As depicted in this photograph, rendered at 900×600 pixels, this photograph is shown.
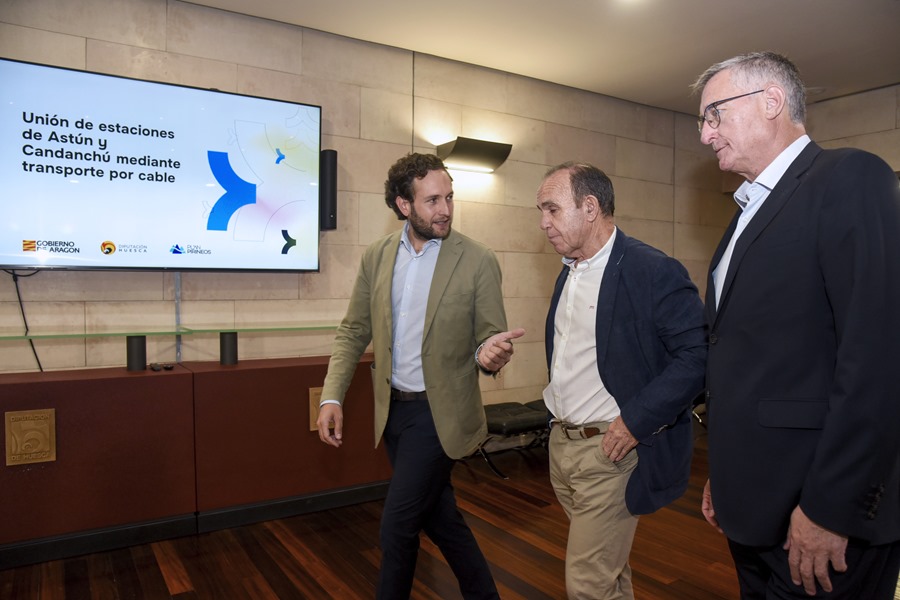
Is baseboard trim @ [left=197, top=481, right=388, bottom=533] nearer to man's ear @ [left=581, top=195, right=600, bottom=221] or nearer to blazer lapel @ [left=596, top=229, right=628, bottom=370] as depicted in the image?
blazer lapel @ [left=596, top=229, right=628, bottom=370]

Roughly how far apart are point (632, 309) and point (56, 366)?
10.9ft

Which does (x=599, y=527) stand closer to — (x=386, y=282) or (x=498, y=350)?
(x=498, y=350)

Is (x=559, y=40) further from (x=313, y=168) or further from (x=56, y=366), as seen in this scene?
(x=56, y=366)

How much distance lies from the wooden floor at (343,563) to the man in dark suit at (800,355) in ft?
5.66

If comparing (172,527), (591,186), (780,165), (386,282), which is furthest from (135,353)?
(780,165)

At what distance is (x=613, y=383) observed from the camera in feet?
6.03

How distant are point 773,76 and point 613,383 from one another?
0.90 meters

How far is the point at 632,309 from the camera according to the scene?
187cm

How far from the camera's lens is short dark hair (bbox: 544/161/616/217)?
2010 mm

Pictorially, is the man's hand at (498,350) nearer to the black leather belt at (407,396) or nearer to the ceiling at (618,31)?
the black leather belt at (407,396)

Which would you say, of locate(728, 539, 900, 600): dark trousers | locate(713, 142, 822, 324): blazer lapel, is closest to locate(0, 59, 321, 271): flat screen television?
locate(713, 142, 822, 324): blazer lapel

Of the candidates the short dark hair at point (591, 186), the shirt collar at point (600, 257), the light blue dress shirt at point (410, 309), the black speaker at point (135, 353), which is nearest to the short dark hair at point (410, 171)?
the light blue dress shirt at point (410, 309)

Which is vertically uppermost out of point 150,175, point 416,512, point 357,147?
point 357,147

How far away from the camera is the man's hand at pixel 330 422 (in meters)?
2.34
